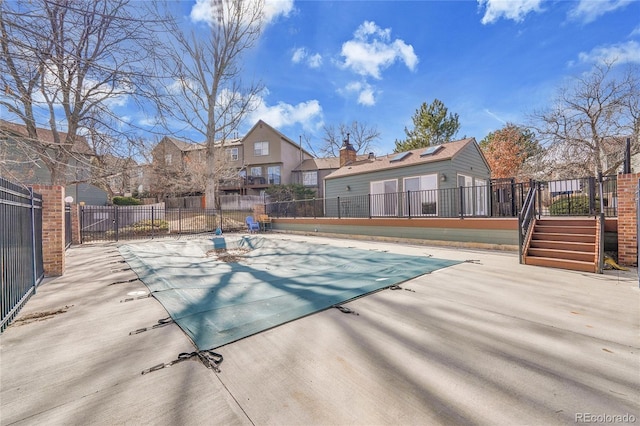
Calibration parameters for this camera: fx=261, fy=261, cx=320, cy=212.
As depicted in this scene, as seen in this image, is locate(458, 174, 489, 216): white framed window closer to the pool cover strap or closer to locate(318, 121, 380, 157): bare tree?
the pool cover strap

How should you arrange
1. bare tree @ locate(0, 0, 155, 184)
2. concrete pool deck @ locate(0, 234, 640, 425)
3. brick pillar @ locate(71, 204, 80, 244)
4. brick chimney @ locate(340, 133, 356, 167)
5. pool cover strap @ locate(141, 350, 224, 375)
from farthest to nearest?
brick chimney @ locate(340, 133, 356, 167) < brick pillar @ locate(71, 204, 80, 244) < bare tree @ locate(0, 0, 155, 184) < pool cover strap @ locate(141, 350, 224, 375) < concrete pool deck @ locate(0, 234, 640, 425)

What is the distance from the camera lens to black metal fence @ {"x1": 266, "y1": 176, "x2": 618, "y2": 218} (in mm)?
8125

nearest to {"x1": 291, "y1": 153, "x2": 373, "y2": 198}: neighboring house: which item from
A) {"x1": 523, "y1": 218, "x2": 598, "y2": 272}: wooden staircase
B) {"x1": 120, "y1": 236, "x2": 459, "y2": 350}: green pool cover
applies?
{"x1": 120, "y1": 236, "x2": 459, "y2": 350}: green pool cover

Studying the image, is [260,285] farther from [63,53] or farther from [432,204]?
[432,204]

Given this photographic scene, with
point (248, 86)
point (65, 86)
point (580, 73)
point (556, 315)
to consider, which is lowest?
point (556, 315)

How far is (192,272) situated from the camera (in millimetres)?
5293

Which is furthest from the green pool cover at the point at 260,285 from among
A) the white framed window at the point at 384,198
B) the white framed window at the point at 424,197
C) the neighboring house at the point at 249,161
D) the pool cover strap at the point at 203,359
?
the neighboring house at the point at 249,161

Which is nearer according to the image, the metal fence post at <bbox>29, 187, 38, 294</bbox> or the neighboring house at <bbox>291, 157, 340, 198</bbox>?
the metal fence post at <bbox>29, 187, 38, 294</bbox>

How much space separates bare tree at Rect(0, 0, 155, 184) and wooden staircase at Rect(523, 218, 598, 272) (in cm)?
814

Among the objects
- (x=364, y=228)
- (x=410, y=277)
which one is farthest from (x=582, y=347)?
(x=364, y=228)

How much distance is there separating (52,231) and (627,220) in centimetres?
1117

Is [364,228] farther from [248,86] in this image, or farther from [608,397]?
[248,86]

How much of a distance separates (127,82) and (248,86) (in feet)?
51.8

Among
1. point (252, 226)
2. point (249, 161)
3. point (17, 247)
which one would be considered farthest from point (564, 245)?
point (249, 161)
